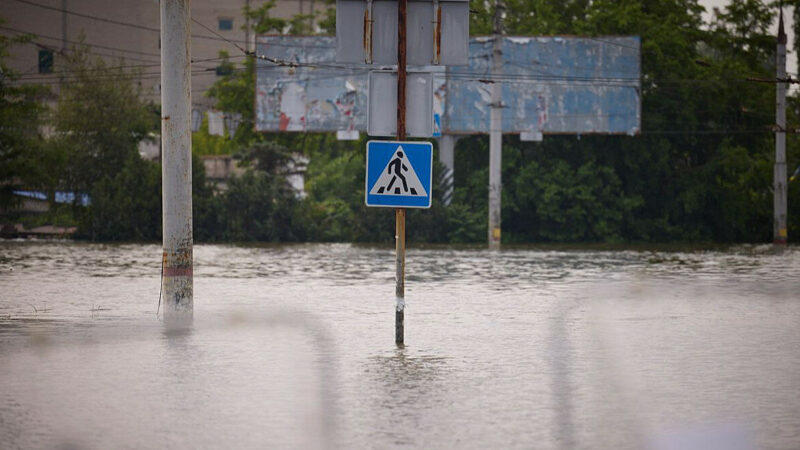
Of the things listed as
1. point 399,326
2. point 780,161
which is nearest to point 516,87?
point 780,161

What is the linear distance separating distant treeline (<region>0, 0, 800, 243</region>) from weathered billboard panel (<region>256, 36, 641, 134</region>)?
2598 millimetres

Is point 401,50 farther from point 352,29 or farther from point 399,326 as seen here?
point 399,326

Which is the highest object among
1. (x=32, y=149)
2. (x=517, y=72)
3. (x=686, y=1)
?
(x=686, y=1)

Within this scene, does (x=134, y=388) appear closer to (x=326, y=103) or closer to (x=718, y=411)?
(x=718, y=411)

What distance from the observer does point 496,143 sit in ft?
148

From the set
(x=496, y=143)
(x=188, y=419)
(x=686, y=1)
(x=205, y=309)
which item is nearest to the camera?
(x=188, y=419)

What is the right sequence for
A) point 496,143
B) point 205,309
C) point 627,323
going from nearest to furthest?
1. point 627,323
2. point 205,309
3. point 496,143

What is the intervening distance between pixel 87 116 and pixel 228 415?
46380mm

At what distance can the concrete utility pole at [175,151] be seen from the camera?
57.3 ft

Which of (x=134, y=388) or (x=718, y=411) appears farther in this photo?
(x=134, y=388)

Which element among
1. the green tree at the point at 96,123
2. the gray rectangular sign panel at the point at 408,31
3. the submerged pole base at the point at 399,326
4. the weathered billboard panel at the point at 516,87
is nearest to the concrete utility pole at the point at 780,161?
the weathered billboard panel at the point at 516,87

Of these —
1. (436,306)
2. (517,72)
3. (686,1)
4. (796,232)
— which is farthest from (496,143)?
(436,306)

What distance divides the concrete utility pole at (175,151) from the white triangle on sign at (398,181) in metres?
3.95

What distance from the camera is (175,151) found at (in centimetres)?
1753
